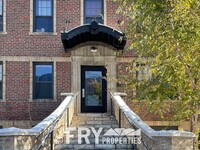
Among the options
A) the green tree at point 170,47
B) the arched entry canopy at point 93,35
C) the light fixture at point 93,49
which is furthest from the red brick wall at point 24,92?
the green tree at point 170,47

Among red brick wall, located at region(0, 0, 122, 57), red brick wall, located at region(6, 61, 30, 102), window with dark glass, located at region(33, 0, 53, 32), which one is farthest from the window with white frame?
window with dark glass, located at region(33, 0, 53, 32)

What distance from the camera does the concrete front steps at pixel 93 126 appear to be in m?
9.17

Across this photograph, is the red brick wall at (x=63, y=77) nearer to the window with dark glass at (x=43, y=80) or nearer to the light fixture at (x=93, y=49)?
the window with dark glass at (x=43, y=80)

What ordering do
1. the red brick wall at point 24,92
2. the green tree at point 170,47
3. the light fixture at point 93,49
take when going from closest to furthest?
the green tree at point 170,47 < the light fixture at point 93,49 < the red brick wall at point 24,92

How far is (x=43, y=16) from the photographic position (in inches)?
593

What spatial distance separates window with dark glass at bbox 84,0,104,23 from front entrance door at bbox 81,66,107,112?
2088 mm

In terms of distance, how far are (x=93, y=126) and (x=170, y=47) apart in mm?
4883

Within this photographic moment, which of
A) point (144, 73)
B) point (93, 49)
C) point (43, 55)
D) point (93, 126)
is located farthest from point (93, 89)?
point (144, 73)

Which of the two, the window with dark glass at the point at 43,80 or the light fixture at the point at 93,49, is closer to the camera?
the light fixture at the point at 93,49

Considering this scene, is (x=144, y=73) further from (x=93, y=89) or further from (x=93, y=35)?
(x=93, y=89)

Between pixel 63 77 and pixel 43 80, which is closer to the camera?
pixel 63 77

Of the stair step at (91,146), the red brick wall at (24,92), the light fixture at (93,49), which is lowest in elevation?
the stair step at (91,146)

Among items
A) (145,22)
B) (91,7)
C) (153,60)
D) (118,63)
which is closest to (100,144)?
(153,60)

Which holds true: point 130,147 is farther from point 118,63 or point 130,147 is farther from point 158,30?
point 118,63
